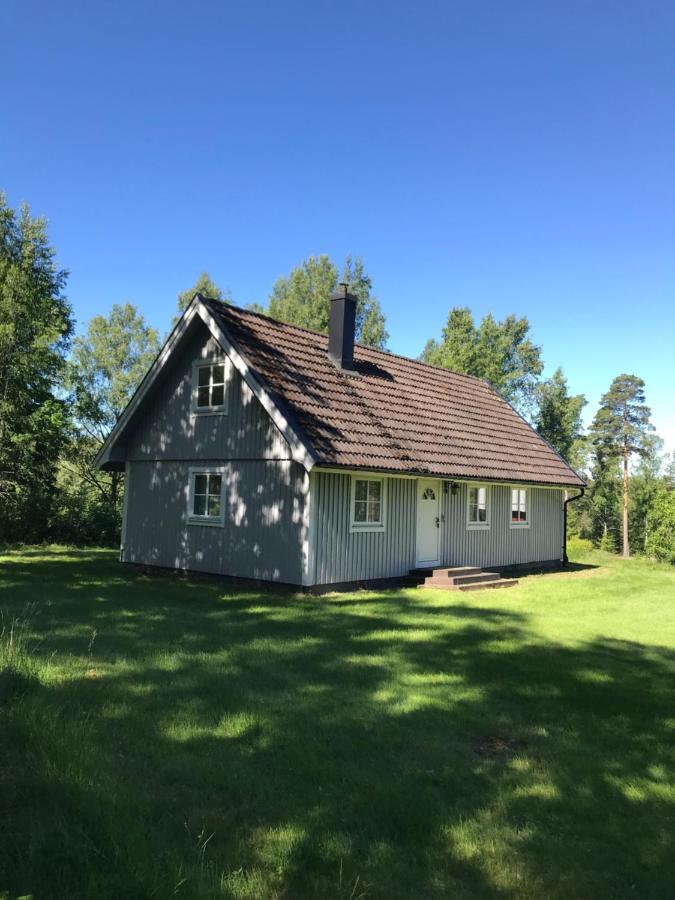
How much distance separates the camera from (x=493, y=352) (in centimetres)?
4528

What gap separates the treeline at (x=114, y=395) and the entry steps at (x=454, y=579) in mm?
11496

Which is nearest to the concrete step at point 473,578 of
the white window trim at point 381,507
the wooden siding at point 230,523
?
the white window trim at point 381,507

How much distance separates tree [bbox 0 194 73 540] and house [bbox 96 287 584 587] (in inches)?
238

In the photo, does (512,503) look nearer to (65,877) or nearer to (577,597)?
(577,597)

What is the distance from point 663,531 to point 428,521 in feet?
58.8

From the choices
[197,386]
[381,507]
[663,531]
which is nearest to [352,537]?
[381,507]

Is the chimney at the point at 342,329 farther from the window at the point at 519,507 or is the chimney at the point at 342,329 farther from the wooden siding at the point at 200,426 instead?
the window at the point at 519,507

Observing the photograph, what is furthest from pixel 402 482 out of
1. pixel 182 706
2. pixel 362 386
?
pixel 182 706

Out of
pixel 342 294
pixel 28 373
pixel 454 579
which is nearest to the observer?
pixel 454 579

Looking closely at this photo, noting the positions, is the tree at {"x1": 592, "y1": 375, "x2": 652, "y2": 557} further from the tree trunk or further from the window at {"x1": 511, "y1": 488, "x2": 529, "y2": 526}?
the window at {"x1": 511, "y1": 488, "x2": 529, "y2": 526}

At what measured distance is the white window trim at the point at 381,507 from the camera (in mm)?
14688

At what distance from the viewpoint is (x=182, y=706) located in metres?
6.18

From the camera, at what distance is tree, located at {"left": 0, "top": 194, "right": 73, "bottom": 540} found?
2284 cm

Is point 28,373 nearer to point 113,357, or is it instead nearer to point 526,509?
point 526,509
